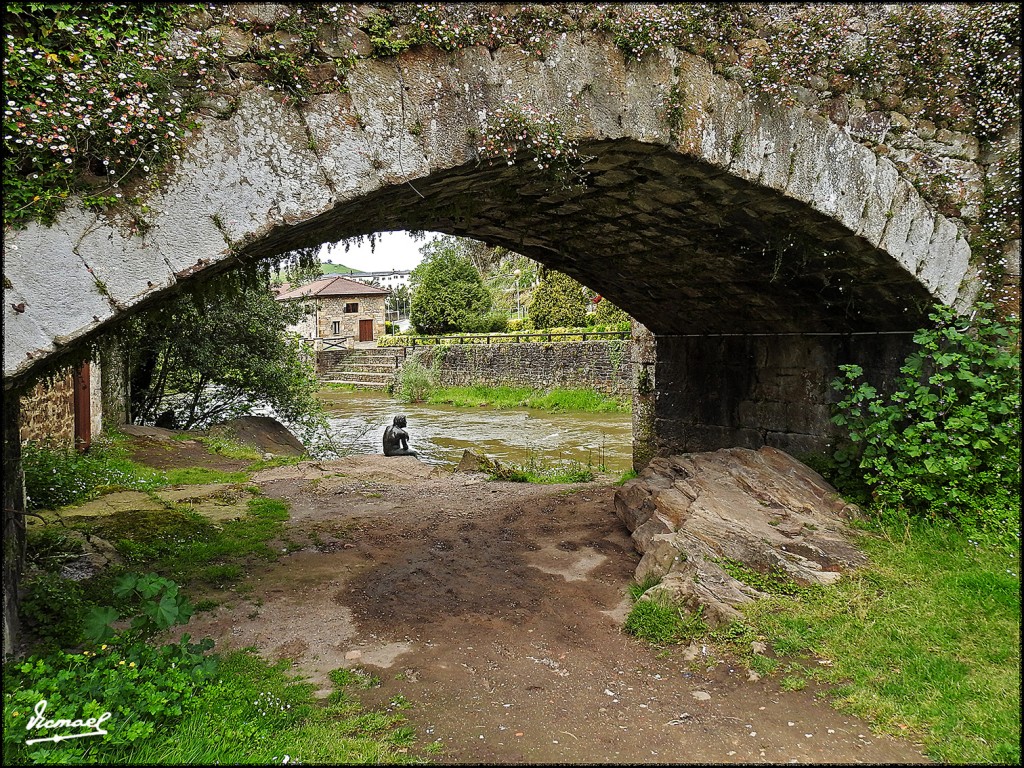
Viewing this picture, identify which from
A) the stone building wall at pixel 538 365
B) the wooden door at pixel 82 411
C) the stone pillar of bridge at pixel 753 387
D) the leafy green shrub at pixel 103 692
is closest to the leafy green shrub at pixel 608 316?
the stone building wall at pixel 538 365

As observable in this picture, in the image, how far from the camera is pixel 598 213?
14.9 feet

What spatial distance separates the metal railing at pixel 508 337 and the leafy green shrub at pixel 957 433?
50.3 ft

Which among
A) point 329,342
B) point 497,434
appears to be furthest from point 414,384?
point 329,342

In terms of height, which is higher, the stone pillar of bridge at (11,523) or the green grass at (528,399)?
the stone pillar of bridge at (11,523)

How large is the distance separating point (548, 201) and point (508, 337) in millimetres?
19846

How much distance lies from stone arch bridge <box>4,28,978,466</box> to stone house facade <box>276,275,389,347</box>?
115 feet

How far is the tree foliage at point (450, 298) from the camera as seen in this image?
30203mm

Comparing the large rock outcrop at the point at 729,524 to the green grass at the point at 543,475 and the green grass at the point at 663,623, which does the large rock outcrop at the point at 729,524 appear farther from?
the green grass at the point at 543,475

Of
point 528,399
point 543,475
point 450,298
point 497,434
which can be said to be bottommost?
point 497,434

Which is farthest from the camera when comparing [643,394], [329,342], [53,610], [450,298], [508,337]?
[329,342]

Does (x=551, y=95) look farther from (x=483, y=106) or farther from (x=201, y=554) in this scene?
(x=201, y=554)

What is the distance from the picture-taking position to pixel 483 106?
3197 mm

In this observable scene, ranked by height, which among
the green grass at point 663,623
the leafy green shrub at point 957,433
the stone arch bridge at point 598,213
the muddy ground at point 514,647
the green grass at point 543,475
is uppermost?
the stone arch bridge at point 598,213

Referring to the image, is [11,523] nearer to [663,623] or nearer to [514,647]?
[514,647]
